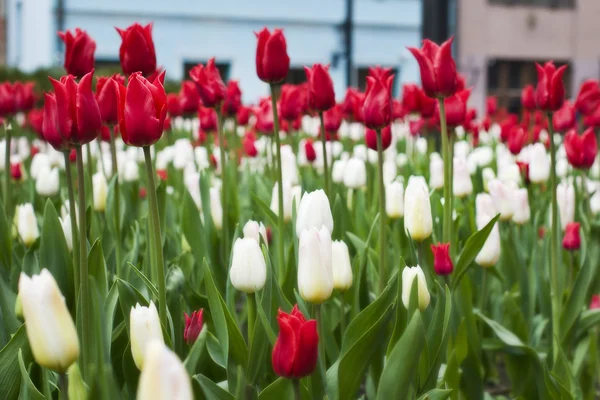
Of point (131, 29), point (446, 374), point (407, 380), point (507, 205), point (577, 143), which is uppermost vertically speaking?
point (131, 29)

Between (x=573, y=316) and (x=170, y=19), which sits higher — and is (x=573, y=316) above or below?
below

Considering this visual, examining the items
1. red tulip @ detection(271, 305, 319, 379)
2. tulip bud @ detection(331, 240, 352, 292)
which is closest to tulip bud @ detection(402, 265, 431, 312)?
tulip bud @ detection(331, 240, 352, 292)

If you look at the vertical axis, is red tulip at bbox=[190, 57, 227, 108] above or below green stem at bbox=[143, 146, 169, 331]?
above

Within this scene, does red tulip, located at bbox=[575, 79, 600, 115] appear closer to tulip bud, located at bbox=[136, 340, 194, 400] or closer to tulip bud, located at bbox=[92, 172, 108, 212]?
tulip bud, located at bbox=[92, 172, 108, 212]

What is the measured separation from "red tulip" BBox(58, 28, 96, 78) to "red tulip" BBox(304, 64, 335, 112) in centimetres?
47

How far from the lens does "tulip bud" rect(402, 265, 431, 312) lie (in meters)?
1.23

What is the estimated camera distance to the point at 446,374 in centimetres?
142

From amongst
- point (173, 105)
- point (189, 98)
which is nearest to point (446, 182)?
point (189, 98)

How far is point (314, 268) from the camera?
110cm

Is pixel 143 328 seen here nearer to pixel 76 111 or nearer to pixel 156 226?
pixel 156 226

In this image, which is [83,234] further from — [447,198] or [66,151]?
[447,198]

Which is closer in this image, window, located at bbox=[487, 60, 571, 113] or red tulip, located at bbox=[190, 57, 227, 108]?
red tulip, located at bbox=[190, 57, 227, 108]

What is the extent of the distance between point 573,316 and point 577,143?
0.53 meters

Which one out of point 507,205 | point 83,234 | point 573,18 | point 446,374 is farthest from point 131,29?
point 573,18
